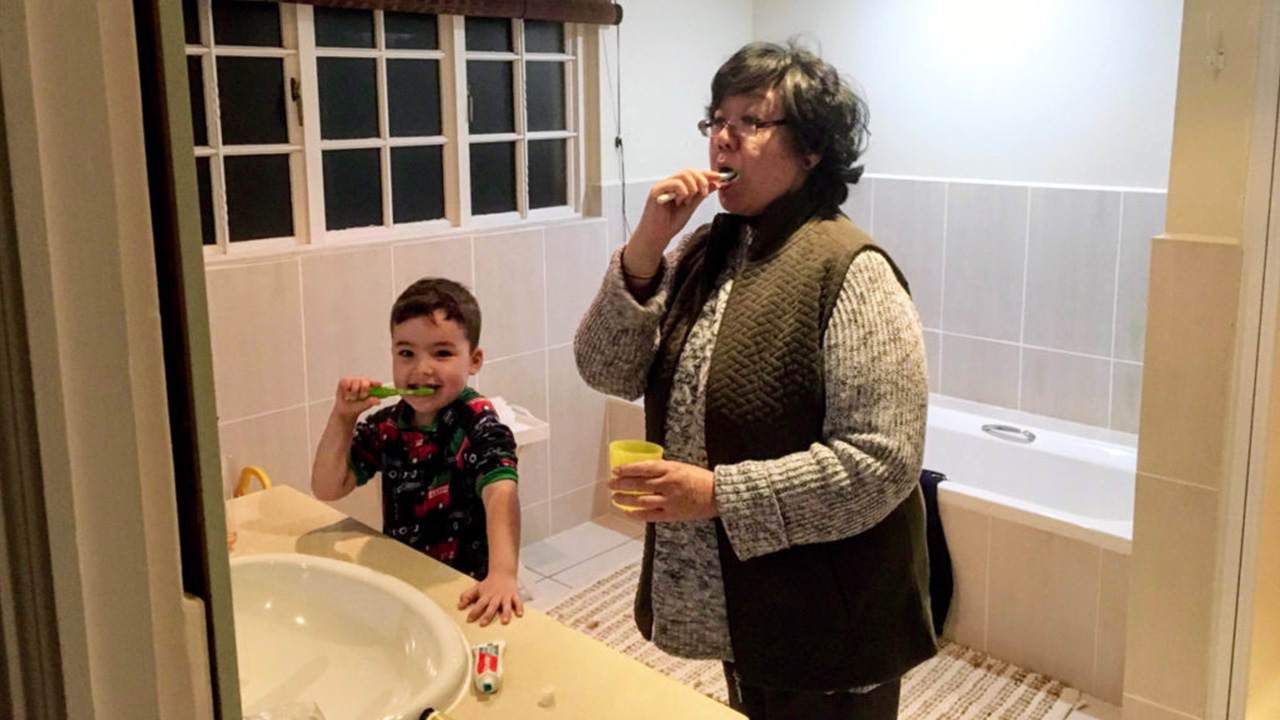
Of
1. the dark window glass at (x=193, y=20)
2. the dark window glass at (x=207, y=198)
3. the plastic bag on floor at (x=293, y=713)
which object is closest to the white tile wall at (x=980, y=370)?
the dark window glass at (x=207, y=198)

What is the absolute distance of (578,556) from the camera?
3.55m

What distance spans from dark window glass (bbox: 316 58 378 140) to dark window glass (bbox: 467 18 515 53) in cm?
34

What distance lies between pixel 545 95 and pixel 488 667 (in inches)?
102

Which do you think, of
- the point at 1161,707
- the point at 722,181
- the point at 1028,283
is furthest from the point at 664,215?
the point at 1028,283

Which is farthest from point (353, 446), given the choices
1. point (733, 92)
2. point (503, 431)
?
point (733, 92)

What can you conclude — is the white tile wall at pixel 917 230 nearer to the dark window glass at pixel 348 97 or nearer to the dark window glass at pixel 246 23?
the dark window glass at pixel 348 97

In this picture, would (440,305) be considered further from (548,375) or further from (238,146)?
(548,375)

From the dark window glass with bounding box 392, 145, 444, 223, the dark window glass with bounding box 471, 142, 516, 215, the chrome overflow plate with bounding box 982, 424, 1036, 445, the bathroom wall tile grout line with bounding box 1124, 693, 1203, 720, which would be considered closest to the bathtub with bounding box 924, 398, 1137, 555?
the chrome overflow plate with bounding box 982, 424, 1036, 445

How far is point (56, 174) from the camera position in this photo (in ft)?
1.27

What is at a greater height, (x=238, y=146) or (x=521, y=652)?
(x=238, y=146)

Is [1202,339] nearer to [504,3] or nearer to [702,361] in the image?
[702,361]

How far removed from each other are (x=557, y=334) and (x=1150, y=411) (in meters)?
1.85

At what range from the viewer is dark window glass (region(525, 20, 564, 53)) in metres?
3.40

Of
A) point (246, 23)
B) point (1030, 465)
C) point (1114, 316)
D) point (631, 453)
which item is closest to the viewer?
point (631, 453)
